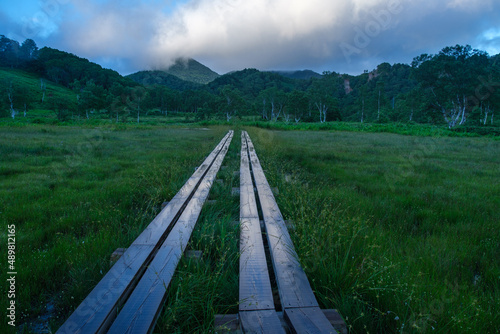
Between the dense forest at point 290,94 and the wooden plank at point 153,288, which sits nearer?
the wooden plank at point 153,288

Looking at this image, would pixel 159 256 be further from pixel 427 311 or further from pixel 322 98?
pixel 322 98

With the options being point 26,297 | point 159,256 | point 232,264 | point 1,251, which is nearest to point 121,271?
point 159,256

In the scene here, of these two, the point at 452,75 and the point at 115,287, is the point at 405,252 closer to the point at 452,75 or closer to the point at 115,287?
the point at 115,287

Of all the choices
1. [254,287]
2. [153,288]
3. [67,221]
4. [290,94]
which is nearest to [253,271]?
[254,287]

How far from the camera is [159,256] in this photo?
7.50 ft

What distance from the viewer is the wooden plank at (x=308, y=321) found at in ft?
4.92

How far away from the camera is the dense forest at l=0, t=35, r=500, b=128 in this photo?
3938cm

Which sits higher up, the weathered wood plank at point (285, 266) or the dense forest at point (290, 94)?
the dense forest at point (290, 94)

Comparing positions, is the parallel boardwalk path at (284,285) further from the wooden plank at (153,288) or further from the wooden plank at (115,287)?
the wooden plank at (115,287)

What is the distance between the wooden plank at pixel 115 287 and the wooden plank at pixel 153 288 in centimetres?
7

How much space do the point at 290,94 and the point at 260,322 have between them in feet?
260

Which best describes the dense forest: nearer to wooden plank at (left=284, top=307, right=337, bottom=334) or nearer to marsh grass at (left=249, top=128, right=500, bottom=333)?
marsh grass at (left=249, top=128, right=500, bottom=333)

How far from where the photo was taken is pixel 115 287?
1.83 meters

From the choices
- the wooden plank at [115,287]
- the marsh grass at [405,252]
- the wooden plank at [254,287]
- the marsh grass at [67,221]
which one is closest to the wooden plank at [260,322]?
the wooden plank at [254,287]
